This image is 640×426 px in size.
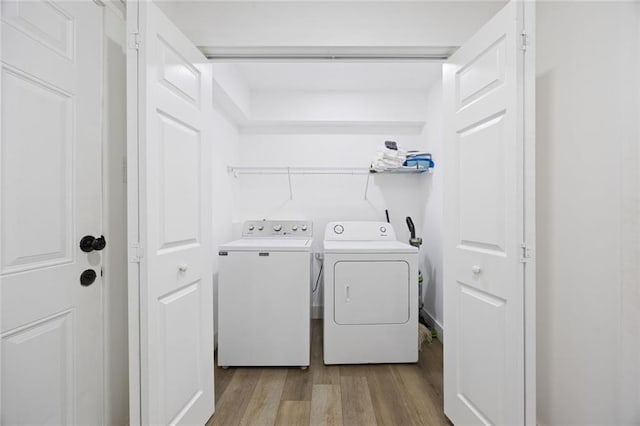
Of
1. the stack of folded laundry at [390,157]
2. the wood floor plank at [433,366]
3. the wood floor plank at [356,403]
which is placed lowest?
the wood floor plank at [433,366]

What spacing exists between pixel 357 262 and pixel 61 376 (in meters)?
1.67

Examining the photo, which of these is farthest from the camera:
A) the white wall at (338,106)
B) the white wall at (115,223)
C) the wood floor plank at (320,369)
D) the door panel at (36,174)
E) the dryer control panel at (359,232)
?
the white wall at (338,106)

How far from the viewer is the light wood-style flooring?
1595mm

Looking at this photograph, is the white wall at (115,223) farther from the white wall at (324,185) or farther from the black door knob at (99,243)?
the white wall at (324,185)

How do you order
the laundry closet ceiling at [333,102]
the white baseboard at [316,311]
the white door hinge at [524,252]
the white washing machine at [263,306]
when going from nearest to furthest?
the white door hinge at [524,252] → the white washing machine at [263,306] → the laundry closet ceiling at [333,102] → the white baseboard at [316,311]

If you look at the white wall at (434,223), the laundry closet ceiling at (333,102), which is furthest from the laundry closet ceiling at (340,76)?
the white wall at (434,223)

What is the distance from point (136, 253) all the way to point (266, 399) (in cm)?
125

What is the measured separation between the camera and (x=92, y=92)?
1184mm

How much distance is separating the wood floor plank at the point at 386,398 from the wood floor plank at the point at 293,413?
15.7 inches

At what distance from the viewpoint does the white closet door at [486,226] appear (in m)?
1.13

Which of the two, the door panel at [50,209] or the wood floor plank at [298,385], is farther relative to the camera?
the wood floor plank at [298,385]

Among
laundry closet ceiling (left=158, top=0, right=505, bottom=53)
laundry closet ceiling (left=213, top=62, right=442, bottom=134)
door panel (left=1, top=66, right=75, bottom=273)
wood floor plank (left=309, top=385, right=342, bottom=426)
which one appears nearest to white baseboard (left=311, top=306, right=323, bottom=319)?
wood floor plank (left=309, top=385, right=342, bottom=426)

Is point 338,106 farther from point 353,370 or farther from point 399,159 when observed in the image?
point 353,370

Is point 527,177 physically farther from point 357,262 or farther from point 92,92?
point 92,92
